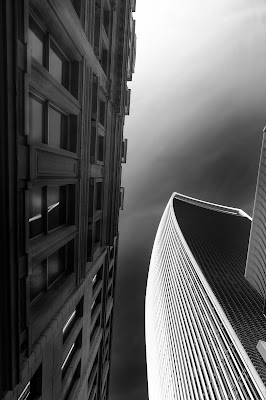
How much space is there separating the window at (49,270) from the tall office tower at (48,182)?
71 millimetres

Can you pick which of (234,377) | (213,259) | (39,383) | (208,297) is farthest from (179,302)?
(39,383)

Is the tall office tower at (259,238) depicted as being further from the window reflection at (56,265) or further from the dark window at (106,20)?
the window reflection at (56,265)

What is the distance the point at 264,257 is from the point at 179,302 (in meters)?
65.7

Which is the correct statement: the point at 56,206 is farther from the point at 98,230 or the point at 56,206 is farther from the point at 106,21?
the point at 106,21

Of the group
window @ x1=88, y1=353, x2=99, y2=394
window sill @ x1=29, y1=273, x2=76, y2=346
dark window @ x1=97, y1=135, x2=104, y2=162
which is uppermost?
dark window @ x1=97, y1=135, x2=104, y2=162

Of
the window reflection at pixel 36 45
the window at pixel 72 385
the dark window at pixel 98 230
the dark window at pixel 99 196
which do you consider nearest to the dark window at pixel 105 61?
the dark window at pixel 99 196

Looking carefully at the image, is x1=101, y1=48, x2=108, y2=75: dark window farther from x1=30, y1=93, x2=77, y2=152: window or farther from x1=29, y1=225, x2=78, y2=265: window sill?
x1=29, y1=225, x2=78, y2=265: window sill

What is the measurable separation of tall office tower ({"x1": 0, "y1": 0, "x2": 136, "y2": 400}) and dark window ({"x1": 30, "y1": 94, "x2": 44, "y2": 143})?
0.05 meters

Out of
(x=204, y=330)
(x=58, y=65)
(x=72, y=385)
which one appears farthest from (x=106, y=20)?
(x=204, y=330)

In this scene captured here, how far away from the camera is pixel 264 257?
64062 millimetres

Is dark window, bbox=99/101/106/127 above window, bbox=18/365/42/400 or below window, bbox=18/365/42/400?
above

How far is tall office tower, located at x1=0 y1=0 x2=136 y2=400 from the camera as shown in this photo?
9.34 meters

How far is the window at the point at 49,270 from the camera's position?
45.1ft

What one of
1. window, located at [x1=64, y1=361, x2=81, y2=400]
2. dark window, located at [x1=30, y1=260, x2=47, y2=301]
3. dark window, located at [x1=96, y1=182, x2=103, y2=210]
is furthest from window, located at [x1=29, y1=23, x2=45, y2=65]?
window, located at [x1=64, y1=361, x2=81, y2=400]
